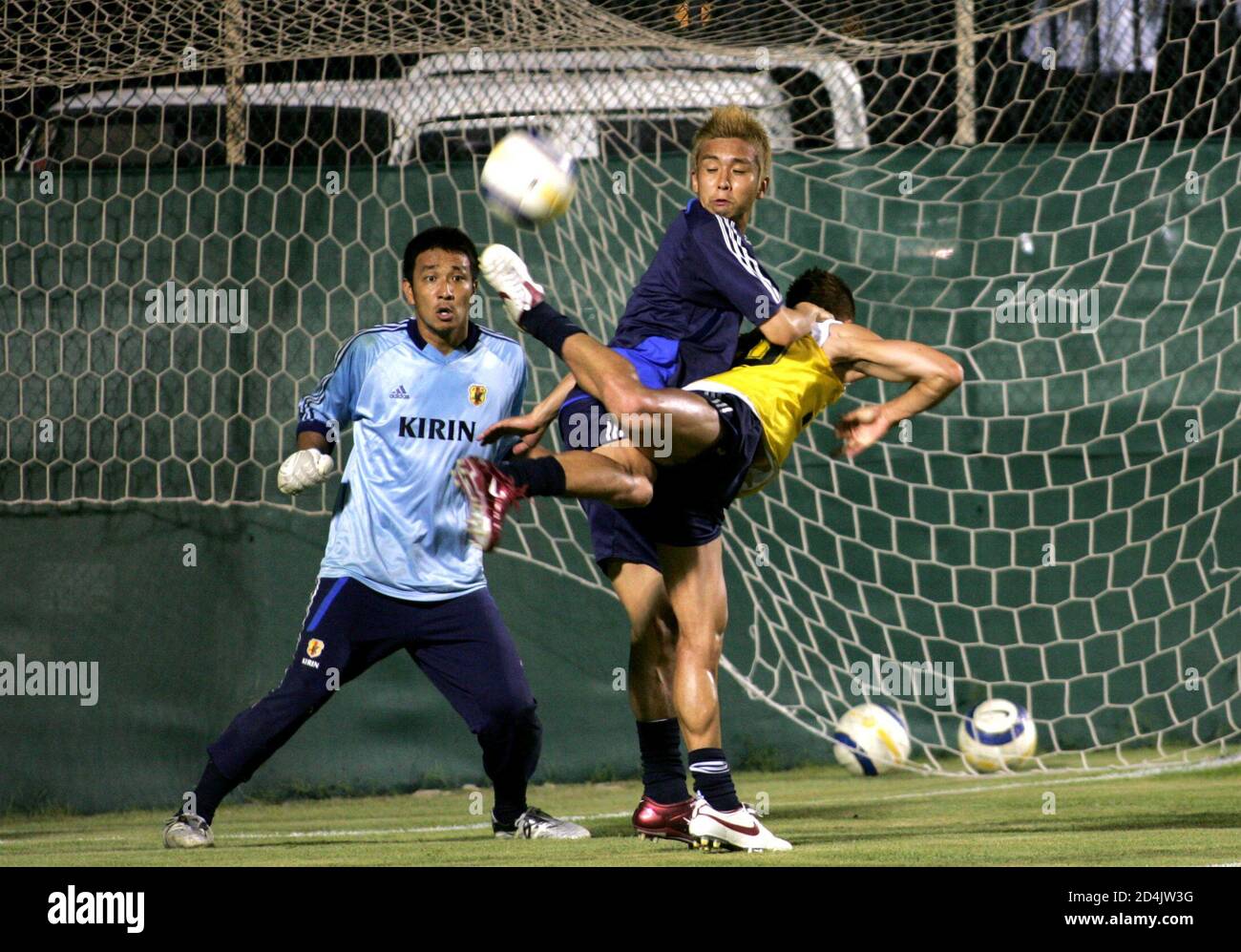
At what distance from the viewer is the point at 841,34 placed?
7.58 metres

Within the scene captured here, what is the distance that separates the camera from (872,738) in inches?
309

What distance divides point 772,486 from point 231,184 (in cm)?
285

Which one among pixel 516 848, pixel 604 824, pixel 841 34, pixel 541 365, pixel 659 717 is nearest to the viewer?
pixel 516 848

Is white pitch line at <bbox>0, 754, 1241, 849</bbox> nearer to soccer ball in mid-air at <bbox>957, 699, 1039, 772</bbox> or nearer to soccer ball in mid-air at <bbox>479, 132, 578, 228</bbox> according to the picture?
soccer ball in mid-air at <bbox>957, 699, 1039, 772</bbox>

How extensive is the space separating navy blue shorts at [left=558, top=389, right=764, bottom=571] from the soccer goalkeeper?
0.71m

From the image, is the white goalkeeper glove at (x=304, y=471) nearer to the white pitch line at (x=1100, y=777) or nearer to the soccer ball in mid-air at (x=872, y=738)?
the white pitch line at (x=1100, y=777)

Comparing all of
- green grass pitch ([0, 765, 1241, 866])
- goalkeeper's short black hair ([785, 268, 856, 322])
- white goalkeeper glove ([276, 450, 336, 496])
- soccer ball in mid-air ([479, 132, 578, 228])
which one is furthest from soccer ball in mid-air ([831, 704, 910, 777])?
soccer ball in mid-air ([479, 132, 578, 228])

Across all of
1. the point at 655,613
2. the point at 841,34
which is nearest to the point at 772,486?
the point at 841,34

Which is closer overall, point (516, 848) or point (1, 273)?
point (516, 848)

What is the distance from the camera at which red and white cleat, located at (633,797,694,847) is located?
5.66 m

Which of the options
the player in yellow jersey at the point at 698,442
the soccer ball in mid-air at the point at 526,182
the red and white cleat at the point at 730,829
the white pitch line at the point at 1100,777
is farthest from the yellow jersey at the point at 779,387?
the white pitch line at the point at 1100,777

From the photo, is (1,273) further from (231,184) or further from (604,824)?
(604,824)

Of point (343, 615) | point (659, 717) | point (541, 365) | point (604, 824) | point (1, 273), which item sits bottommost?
point (604, 824)

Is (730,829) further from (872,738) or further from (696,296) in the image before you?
(872,738)
